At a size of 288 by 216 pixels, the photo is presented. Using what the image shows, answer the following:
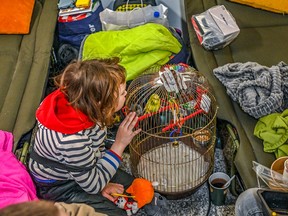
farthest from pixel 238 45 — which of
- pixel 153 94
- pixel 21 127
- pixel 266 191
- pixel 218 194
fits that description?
pixel 21 127

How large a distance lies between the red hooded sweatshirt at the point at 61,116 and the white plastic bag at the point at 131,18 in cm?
94

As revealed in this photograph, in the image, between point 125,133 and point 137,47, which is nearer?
point 125,133

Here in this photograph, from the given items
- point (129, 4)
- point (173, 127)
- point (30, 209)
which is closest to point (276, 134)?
point (173, 127)

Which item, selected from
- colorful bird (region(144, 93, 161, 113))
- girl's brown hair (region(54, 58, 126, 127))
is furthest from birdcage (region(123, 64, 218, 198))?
girl's brown hair (region(54, 58, 126, 127))

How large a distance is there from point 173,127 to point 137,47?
0.50 metres

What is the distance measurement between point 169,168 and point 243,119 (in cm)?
41

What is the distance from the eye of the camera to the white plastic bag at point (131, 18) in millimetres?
2359

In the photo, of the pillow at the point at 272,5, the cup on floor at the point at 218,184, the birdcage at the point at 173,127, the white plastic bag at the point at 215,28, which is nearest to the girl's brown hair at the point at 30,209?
the birdcage at the point at 173,127

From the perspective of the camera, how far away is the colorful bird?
182 cm

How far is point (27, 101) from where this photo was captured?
6.49ft

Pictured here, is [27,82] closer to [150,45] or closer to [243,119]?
[150,45]

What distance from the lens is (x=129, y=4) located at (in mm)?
2488

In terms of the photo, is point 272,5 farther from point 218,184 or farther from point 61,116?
point 61,116

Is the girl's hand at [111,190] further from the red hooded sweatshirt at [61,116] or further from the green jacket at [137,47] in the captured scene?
the green jacket at [137,47]
